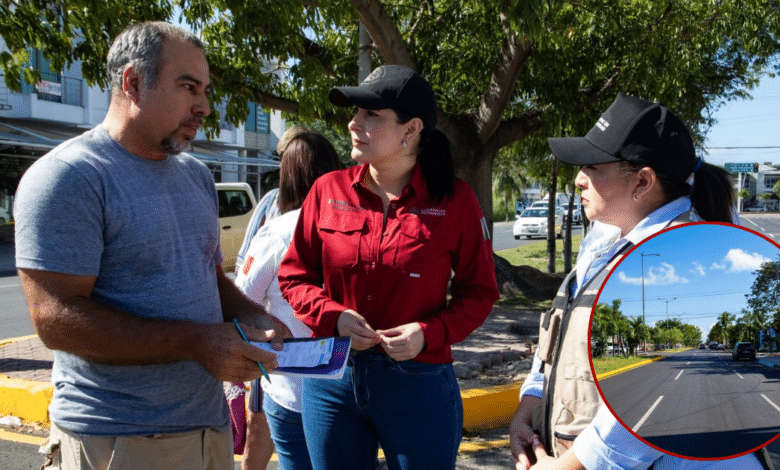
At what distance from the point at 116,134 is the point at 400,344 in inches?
41.2

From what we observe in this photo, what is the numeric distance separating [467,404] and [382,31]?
444 cm

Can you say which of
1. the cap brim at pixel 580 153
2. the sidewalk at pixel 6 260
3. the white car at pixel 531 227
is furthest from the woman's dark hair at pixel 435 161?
the white car at pixel 531 227

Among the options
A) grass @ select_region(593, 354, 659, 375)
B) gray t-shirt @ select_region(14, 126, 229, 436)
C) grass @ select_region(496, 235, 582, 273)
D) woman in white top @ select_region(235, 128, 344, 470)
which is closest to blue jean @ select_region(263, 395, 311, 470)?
woman in white top @ select_region(235, 128, 344, 470)

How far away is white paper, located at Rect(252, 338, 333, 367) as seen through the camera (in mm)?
1925

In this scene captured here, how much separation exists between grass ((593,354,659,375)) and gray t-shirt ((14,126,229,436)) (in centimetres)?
119

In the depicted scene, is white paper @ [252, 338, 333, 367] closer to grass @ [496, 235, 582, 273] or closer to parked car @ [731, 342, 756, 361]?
parked car @ [731, 342, 756, 361]

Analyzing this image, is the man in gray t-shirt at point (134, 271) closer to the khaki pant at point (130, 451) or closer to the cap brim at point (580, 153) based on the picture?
the khaki pant at point (130, 451)

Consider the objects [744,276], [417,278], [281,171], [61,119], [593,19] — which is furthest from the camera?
[61,119]

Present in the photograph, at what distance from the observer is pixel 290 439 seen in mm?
2740

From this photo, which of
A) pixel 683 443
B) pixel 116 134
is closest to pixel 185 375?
pixel 116 134

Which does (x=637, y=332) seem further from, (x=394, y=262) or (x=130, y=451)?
(x=130, y=451)

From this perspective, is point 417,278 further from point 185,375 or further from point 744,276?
point 744,276

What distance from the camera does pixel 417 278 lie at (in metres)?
2.18

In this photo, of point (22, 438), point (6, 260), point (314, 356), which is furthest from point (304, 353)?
point (6, 260)
